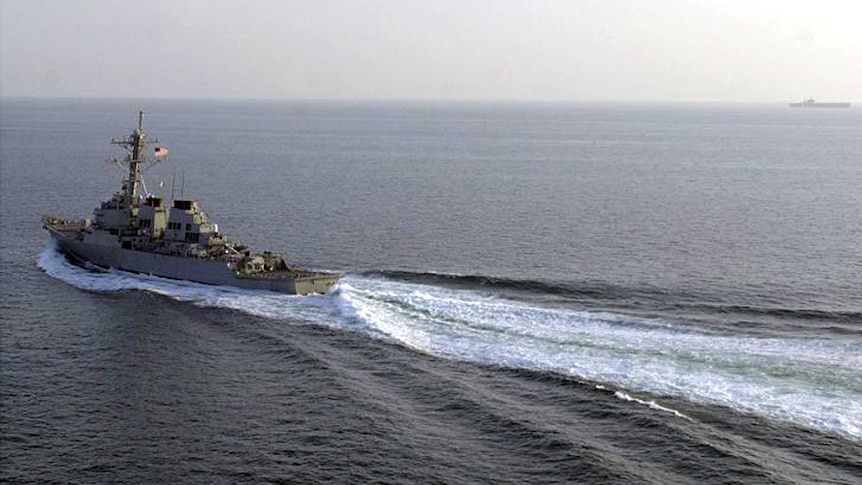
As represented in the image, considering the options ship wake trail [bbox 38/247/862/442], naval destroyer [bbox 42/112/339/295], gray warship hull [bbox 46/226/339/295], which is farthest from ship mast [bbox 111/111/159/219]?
ship wake trail [bbox 38/247/862/442]

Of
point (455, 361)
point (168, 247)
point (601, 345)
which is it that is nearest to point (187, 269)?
point (168, 247)

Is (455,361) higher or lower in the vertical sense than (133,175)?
lower

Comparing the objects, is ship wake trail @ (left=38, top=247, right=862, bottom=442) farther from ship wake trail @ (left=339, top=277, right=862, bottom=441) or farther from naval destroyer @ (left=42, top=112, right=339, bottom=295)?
naval destroyer @ (left=42, top=112, right=339, bottom=295)

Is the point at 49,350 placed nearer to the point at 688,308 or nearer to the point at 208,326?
the point at 208,326

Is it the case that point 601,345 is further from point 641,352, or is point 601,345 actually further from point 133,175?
point 133,175

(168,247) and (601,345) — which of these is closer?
(601,345)

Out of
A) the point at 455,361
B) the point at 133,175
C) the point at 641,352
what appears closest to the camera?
the point at 455,361

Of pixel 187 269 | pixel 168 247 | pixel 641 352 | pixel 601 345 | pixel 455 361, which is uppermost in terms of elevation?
pixel 168 247

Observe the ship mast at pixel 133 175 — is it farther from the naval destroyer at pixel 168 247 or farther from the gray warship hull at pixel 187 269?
the gray warship hull at pixel 187 269
